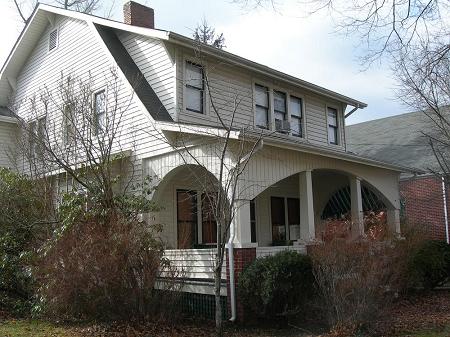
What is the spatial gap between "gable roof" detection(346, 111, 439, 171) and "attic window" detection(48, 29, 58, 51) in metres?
13.9

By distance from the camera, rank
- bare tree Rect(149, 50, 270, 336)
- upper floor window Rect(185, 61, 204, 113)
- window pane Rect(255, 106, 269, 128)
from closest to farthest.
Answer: bare tree Rect(149, 50, 270, 336) < upper floor window Rect(185, 61, 204, 113) < window pane Rect(255, 106, 269, 128)

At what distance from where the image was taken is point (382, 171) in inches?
642

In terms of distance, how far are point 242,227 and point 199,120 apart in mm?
3997

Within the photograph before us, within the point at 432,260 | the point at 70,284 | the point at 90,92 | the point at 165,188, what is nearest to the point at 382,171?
the point at 432,260

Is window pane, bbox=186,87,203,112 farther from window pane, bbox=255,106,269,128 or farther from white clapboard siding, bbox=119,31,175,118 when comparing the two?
window pane, bbox=255,106,269,128

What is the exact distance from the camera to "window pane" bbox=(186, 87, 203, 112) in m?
13.8

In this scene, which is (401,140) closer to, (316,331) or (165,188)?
(165,188)

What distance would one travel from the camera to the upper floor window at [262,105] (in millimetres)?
15883

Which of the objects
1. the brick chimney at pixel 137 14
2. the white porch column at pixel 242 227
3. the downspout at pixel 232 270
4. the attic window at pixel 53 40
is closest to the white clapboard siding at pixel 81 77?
the attic window at pixel 53 40

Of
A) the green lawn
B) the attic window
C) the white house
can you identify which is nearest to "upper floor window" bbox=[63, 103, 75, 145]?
the white house

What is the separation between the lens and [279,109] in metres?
16.5

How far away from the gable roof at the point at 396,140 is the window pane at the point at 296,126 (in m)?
6.67

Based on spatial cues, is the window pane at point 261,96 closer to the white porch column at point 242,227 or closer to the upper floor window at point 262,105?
the upper floor window at point 262,105

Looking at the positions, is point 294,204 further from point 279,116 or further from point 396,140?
point 396,140
